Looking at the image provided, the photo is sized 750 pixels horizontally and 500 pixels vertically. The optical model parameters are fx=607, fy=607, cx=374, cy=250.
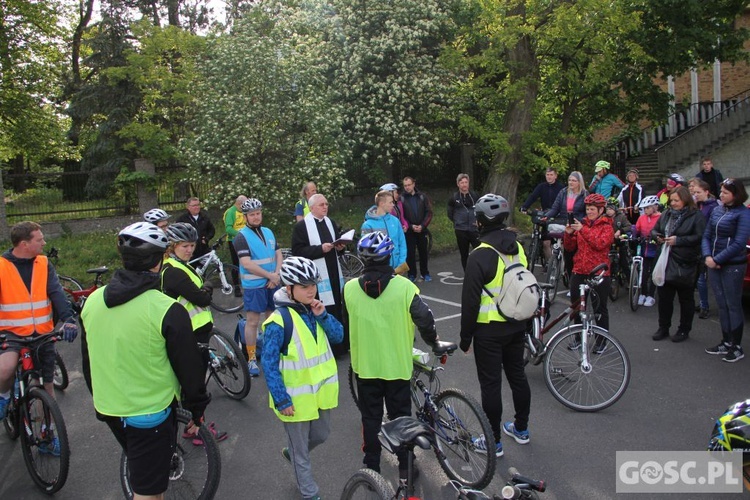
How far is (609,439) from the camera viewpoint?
5055 mm

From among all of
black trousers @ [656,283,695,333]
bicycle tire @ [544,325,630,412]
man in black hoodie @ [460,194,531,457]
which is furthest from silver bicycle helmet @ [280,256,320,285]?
black trousers @ [656,283,695,333]

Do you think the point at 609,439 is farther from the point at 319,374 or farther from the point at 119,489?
the point at 119,489

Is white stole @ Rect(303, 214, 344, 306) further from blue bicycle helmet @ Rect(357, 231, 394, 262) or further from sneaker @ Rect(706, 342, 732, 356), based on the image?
sneaker @ Rect(706, 342, 732, 356)

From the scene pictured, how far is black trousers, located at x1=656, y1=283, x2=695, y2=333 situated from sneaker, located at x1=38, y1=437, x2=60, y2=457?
260 inches

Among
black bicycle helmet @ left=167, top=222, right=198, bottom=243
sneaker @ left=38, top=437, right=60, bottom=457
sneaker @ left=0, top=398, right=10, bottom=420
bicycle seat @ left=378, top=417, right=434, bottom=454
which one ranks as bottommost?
sneaker @ left=38, top=437, right=60, bottom=457

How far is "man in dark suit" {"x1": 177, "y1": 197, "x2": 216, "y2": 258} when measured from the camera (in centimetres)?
1022

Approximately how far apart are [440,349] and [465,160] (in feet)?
53.7

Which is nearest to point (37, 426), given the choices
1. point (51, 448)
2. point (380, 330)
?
point (51, 448)

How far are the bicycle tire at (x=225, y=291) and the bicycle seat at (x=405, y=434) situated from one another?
22.9 feet

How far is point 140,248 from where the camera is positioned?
10.7ft

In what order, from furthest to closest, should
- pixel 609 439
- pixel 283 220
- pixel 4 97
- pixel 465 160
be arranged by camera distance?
pixel 4 97
pixel 465 160
pixel 283 220
pixel 609 439

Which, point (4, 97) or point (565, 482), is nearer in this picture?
point (565, 482)

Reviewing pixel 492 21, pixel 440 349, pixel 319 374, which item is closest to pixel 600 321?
pixel 440 349

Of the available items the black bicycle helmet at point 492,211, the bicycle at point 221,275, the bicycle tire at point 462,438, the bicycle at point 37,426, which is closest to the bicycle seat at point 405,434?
the bicycle tire at point 462,438
